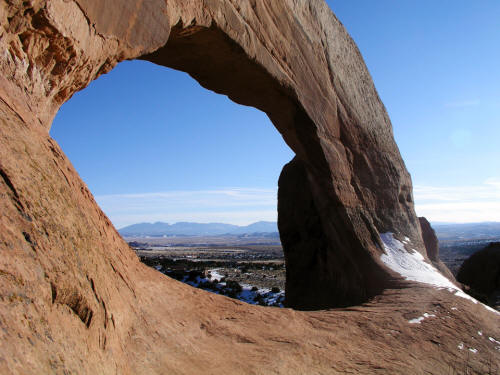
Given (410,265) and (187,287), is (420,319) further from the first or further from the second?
(187,287)

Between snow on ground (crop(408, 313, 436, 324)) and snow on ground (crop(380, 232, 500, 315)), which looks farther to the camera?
snow on ground (crop(380, 232, 500, 315))

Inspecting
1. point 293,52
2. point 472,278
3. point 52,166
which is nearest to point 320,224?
point 293,52

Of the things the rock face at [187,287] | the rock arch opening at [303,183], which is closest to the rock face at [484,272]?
the rock face at [187,287]

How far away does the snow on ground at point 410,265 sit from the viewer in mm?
6559

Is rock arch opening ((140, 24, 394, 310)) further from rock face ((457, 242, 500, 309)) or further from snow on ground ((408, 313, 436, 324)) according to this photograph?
rock face ((457, 242, 500, 309))

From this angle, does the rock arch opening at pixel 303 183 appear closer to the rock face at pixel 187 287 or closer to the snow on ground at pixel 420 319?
Result: the rock face at pixel 187 287

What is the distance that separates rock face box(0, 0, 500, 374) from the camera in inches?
80.5

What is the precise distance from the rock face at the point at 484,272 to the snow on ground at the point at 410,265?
9.23m

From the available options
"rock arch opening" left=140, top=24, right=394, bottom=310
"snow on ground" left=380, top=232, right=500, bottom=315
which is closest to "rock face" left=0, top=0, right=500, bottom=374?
"rock arch opening" left=140, top=24, right=394, bottom=310

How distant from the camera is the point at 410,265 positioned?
7.31m

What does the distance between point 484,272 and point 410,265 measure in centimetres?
1129

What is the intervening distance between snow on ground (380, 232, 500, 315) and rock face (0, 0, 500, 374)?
25 cm

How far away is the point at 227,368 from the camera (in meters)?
2.96

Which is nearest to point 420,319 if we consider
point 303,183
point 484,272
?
point 303,183
